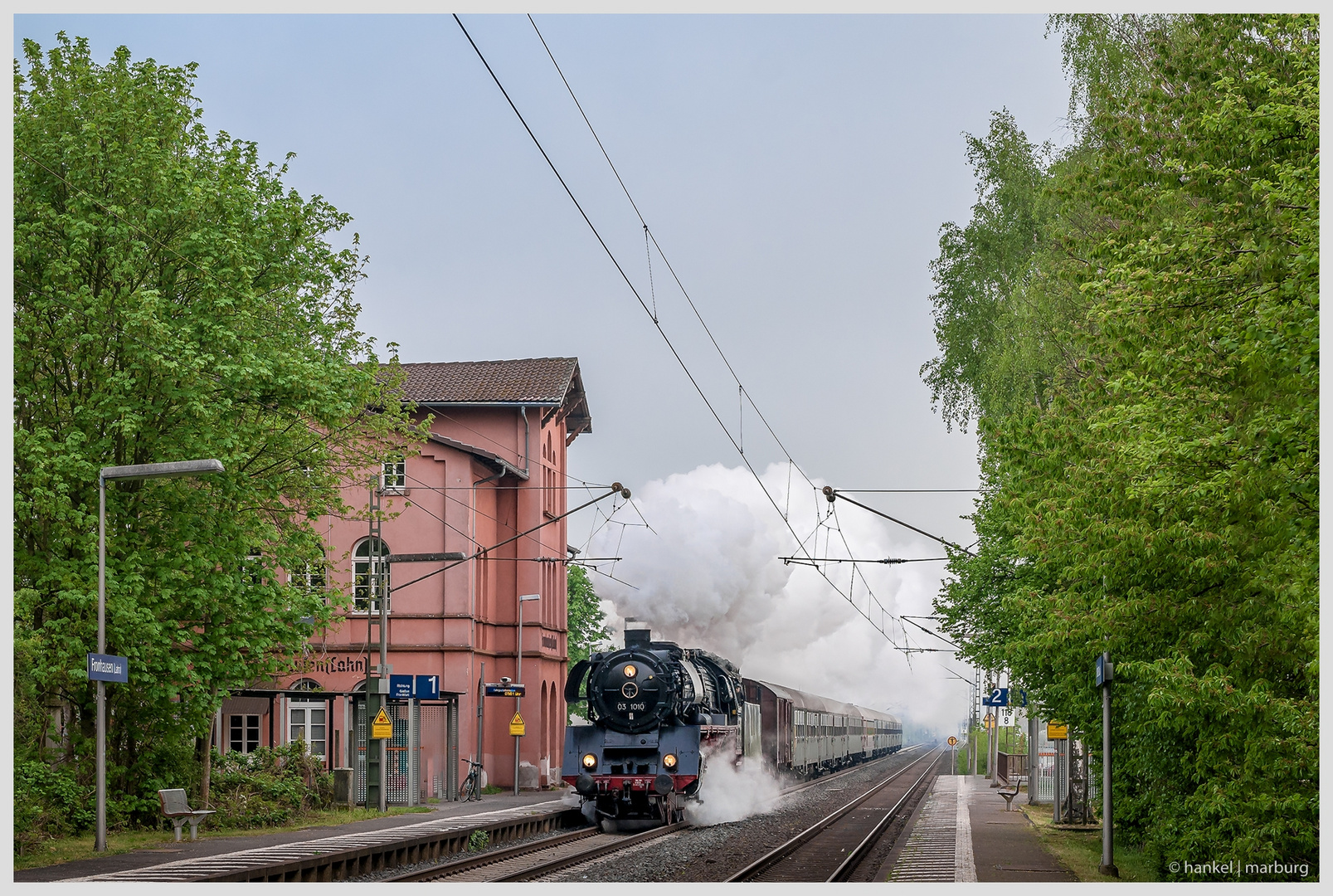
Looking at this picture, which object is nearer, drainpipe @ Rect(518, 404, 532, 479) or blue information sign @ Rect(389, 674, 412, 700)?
blue information sign @ Rect(389, 674, 412, 700)

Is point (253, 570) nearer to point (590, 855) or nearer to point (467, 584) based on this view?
point (590, 855)

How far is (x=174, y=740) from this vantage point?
22.8m

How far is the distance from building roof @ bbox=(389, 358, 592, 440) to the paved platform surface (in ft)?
50.0

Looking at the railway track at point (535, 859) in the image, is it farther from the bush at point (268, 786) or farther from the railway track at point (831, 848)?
the bush at point (268, 786)

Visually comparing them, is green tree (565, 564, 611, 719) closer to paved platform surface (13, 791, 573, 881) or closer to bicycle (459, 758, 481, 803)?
bicycle (459, 758, 481, 803)

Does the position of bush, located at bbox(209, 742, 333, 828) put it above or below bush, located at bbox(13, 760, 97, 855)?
below

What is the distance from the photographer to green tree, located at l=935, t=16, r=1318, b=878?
12.3 meters

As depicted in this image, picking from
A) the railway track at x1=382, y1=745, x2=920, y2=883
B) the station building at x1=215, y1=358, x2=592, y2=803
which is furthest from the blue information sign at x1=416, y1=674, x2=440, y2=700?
the railway track at x1=382, y1=745, x2=920, y2=883

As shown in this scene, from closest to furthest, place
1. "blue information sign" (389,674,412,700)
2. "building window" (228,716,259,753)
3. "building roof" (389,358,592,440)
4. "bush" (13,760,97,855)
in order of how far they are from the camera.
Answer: "bush" (13,760,97,855), "blue information sign" (389,674,412,700), "building window" (228,716,259,753), "building roof" (389,358,592,440)

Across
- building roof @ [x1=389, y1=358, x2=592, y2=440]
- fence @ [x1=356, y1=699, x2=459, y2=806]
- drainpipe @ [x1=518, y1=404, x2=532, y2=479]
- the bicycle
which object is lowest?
the bicycle

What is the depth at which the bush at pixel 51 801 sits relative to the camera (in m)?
18.2

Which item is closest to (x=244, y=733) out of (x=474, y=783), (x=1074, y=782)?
(x=474, y=783)

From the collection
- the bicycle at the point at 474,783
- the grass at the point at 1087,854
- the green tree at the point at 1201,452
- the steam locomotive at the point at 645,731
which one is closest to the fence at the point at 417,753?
the bicycle at the point at 474,783

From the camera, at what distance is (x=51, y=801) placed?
20.2 m
